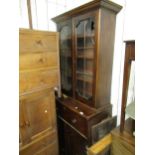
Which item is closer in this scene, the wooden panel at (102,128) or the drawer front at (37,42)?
the drawer front at (37,42)

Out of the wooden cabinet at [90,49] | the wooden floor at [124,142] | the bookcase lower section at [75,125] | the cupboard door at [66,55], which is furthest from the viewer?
the cupboard door at [66,55]

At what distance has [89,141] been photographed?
1.34 m

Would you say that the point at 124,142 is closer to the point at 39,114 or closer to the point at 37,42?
the point at 39,114

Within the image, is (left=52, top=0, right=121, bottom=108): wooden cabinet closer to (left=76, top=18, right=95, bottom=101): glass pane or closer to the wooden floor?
(left=76, top=18, right=95, bottom=101): glass pane

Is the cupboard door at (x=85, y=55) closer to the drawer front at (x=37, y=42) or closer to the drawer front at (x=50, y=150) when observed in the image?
the drawer front at (x=37, y=42)

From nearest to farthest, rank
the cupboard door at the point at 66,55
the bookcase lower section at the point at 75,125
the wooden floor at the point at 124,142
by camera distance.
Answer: the wooden floor at the point at 124,142 < the bookcase lower section at the point at 75,125 < the cupboard door at the point at 66,55

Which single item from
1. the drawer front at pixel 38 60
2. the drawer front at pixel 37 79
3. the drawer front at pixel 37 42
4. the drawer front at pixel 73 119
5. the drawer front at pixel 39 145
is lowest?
the drawer front at pixel 39 145

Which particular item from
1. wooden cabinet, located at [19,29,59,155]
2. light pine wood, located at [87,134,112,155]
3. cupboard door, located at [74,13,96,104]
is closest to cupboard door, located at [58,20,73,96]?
cupboard door, located at [74,13,96,104]

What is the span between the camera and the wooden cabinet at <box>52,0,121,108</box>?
1.23 meters

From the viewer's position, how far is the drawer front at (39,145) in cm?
127

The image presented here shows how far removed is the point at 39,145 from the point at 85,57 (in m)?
1.07

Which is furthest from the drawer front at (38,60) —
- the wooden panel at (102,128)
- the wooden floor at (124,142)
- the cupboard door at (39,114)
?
the wooden floor at (124,142)
